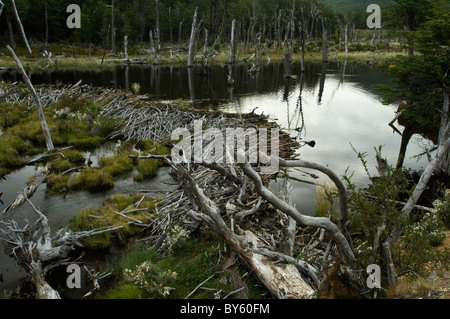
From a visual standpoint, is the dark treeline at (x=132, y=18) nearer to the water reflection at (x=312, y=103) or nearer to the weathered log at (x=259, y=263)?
the water reflection at (x=312, y=103)

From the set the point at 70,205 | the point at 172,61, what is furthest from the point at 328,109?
the point at 172,61

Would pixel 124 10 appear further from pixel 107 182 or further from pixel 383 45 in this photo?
pixel 107 182

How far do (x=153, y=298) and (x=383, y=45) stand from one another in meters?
89.3

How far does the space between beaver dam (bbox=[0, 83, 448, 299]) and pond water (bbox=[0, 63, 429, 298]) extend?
22.0 inches

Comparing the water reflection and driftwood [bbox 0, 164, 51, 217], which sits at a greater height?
the water reflection

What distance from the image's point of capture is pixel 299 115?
85.2 feet

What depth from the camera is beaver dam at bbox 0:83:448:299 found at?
595cm

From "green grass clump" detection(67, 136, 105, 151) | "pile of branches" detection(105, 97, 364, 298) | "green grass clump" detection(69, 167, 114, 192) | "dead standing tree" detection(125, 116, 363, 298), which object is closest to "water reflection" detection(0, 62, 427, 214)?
"pile of branches" detection(105, 97, 364, 298)

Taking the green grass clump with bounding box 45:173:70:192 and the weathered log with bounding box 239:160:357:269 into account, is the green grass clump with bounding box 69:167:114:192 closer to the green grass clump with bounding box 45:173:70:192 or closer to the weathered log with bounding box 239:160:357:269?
the green grass clump with bounding box 45:173:70:192

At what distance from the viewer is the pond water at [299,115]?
11.8m

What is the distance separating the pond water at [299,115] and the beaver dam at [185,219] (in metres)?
0.56

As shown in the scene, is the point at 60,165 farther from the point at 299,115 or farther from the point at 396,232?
the point at 299,115

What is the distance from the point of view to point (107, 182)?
12758 millimetres

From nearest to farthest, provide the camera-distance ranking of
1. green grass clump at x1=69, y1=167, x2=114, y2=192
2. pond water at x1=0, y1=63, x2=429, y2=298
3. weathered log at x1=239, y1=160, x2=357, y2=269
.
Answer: weathered log at x1=239, y1=160, x2=357, y2=269
pond water at x1=0, y1=63, x2=429, y2=298
green grass clump at x1=69, y1=167, x2=114, y2=192
